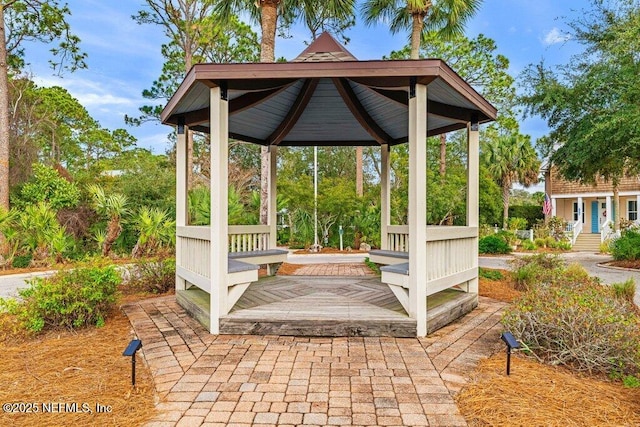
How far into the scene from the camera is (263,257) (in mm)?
6199

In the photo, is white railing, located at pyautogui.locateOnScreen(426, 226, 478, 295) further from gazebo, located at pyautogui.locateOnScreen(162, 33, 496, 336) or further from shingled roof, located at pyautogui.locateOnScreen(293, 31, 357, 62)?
shingled roof, located at pyautogui.locateOnScreen(293, 31, 357, 62)

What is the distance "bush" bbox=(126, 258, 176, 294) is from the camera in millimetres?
6211

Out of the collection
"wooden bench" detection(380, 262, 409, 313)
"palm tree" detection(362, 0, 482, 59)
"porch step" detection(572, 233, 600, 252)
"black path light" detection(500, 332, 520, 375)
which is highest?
"palm tree" detection(362, 0, 482, 59)

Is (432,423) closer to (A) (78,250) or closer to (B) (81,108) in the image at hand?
(A) (78,250)

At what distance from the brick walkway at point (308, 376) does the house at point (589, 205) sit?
19909mm

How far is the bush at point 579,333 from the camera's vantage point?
3041mm

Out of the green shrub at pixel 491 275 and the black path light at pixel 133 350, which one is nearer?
the black path light at pixel 133 350

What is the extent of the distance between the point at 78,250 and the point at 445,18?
14185 mm

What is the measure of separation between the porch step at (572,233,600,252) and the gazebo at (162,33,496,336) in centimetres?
1667

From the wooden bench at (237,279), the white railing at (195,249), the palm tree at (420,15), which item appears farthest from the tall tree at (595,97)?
the white railing at (195,249)

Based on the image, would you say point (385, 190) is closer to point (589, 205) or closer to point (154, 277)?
point (154, 277)

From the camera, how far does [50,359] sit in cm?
332

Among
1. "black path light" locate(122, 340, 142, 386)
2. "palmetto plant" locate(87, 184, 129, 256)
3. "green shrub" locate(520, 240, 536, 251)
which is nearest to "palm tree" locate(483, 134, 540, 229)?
"green shrub" locate(520, 240, 536, 251)

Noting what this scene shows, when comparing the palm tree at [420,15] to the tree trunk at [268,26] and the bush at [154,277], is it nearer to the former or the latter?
the tree trunk at [268,26]
